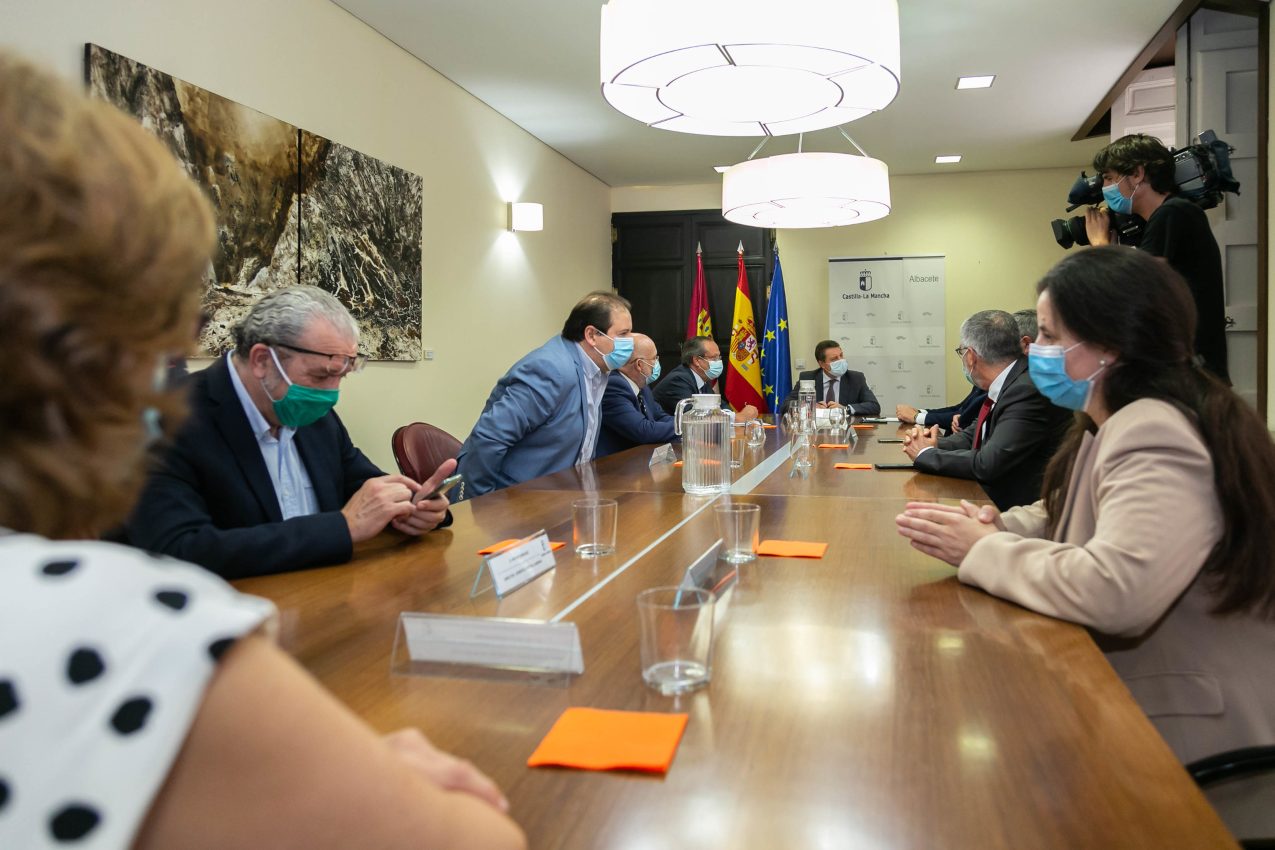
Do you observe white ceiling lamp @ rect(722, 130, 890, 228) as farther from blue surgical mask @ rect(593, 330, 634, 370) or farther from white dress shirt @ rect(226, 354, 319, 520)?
white dress shirt @ rect(226, 354, 319, 520)

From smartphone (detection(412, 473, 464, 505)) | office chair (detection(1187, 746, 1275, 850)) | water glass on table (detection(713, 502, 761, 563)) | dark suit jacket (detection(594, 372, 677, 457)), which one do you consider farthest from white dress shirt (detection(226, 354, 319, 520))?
dark suit jacket (detection(594, 372, 677, 457))

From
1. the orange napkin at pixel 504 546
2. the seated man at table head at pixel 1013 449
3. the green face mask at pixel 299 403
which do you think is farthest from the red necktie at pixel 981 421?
the green face mask at pixel 299 403

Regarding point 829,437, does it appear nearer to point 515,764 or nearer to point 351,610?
point 351,610

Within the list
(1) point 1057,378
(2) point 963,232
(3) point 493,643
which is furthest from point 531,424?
(2) point 963,232

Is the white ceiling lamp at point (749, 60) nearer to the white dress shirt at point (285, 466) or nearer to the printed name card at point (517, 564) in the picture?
the white dress shirt at point (285, 466)

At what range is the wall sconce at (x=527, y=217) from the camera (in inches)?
265

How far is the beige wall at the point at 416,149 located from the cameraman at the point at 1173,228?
3670 mm

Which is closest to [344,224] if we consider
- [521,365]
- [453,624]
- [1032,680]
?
[521,365]

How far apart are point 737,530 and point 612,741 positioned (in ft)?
2.83

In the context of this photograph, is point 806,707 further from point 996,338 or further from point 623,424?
point 623,424

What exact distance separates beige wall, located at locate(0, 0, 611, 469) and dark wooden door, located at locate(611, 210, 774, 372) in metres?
0.72

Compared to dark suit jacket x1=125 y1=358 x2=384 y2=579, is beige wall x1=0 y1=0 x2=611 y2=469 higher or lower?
higher

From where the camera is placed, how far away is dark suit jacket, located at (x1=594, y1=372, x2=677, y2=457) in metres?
4.29

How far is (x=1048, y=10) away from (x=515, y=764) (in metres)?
5.25
